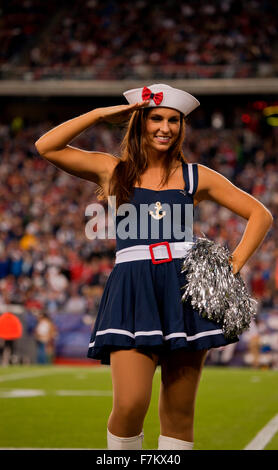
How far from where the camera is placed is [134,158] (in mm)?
3352

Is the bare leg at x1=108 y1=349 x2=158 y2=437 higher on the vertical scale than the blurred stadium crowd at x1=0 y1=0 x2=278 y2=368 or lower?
lower

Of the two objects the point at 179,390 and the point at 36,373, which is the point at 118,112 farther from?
the point at 36,373

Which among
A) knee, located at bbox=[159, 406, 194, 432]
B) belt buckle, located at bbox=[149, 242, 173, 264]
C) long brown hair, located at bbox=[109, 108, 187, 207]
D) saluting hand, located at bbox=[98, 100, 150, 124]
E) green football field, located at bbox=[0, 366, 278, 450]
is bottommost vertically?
green football field, located at bbox=[0, 366, 278, 450]

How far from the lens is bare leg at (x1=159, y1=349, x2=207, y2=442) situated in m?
3.18

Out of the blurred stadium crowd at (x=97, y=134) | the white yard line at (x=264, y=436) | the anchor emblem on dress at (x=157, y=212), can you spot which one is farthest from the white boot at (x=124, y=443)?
the blurred stadium crowd at (x=97, y=134)

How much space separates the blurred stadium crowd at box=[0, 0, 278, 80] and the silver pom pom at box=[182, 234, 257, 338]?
1932 centimetres

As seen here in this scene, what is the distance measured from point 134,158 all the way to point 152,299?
605mm

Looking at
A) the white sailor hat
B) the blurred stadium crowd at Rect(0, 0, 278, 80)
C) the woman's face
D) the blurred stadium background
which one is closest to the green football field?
the woman's face

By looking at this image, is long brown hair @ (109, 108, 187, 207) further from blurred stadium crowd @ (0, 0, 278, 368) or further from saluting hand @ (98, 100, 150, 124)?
blurred stadium crowd @ (0, 0, 278, 368)

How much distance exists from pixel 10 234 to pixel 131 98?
14.3m

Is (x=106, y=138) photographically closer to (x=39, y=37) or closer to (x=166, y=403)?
(x=39, y=37)

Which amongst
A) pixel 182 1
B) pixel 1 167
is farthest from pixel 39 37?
pixel 1 167

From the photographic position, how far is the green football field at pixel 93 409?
17.8ft

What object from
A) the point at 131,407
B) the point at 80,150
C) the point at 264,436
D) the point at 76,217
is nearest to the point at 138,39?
the point at 76,217
